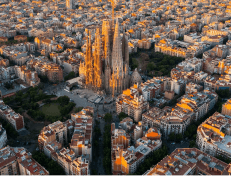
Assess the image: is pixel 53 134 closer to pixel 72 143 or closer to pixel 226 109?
pixel 72 143

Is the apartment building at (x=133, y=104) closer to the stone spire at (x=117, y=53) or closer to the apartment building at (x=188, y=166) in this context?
the stone spire at (x=117, y=53)

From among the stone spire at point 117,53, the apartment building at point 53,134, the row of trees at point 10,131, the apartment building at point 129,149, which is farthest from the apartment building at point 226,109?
the row of trees at point 10,131

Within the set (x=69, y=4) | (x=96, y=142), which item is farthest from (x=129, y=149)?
(x=69, y=4)

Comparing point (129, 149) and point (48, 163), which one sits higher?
point (129, 149)

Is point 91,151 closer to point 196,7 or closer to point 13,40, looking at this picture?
point 13,40

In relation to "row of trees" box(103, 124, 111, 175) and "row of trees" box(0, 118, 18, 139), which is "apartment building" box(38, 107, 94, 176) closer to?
"row of trees" box(103, 124, 111, 175)

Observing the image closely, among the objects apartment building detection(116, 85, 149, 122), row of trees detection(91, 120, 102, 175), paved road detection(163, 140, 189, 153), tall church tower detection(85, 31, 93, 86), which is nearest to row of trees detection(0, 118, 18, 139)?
row of trees detection(91, 120, 102, 175)
